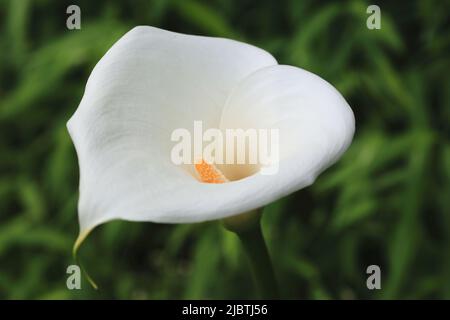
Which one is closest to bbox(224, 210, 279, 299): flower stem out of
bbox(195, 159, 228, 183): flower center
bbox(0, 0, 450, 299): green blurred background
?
bbox(195, 159, 228, 183): flower center

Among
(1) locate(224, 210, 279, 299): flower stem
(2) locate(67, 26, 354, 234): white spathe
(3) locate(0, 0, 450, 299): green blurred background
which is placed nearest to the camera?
(2) locate(67, 26, 354, 234): white spathe

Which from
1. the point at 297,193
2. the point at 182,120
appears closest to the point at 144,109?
the point at 182,120

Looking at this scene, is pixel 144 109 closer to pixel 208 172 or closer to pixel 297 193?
pixel 208 172

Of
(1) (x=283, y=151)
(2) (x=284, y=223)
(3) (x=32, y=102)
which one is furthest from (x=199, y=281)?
(1) (x=283, y=151)

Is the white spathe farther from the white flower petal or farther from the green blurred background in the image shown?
the green blurred background

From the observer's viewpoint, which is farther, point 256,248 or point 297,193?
point 297,193

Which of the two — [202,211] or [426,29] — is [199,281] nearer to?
[426,29]
